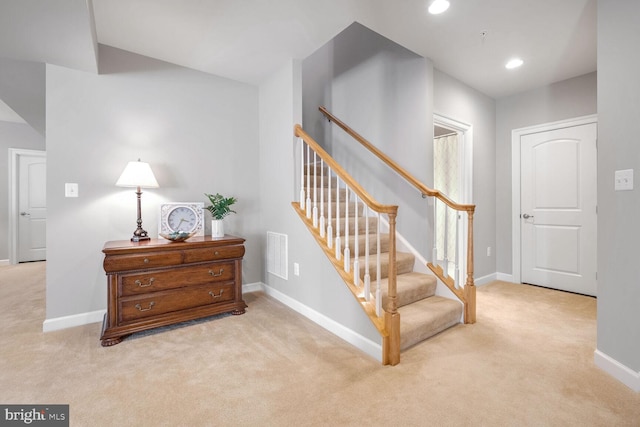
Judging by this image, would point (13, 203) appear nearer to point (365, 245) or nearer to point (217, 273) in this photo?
point (217, 273)

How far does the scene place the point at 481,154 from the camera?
379cm

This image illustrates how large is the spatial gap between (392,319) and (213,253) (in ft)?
5.27

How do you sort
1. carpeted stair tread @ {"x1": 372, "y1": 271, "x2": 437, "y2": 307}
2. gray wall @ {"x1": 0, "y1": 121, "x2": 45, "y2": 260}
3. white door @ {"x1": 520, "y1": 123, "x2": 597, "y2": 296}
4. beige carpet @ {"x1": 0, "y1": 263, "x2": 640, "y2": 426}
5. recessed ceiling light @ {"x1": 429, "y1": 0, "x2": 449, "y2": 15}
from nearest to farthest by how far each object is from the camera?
beige carpet @ {"x1": 0, "y1": 263, "x2": 640, "y2": 426} → recessed ceiling light @ {"x1": 429, "y1": 0, "x2": 449, "y2": 15} → carpeted stair tread @ {"x1": 372, "y1": 271, "x2": 437, "y2": 307} → white door @ {"x1": 520, "y1": 123, "x2": 597, "y2": 296} → gray wall @ {"x1": 0, "y1": 121, "x2": 45, "y2": 260}

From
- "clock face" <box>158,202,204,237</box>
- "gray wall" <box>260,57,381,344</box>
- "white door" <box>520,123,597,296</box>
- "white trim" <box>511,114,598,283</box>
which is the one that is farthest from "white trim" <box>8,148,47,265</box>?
"white door" <box>520,123,597,296</box>

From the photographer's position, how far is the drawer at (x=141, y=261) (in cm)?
218

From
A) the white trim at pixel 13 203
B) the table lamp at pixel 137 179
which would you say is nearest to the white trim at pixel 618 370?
the table lamp at pixel 137 179

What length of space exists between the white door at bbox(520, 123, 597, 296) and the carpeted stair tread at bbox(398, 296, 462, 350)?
1.87 meters

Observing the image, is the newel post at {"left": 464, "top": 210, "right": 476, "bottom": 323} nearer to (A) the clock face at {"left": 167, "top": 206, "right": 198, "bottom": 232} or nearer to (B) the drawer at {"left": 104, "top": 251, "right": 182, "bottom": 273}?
(B) the drawer at {"left": 104, "top": 251, "right": 182, "bottom": 273}

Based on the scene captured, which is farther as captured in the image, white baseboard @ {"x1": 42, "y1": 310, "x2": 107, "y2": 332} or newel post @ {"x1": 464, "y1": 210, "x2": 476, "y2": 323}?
newel post @ {"x1": 464, "y1": 210, "x2": 476, "y2": 323}

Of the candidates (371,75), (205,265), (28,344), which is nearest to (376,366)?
(205,265)

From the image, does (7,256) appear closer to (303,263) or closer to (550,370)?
(303,263)

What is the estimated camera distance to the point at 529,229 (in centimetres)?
375

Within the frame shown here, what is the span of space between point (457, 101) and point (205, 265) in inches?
127

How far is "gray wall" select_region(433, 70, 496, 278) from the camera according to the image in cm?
342
